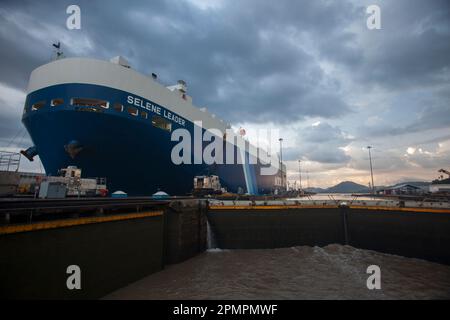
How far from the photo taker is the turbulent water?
10859 mm

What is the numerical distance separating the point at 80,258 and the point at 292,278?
10310 millimetres

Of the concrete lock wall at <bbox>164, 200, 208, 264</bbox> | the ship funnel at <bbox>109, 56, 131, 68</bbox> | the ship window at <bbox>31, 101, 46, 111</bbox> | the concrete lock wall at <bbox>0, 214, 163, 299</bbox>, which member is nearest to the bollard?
the concrete lock wall at <bbox>164, 200, 208, 264</bbox>

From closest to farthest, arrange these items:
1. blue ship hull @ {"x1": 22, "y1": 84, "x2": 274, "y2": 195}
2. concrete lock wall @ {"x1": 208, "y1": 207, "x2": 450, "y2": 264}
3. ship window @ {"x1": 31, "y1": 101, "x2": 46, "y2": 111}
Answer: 1. concrete lock wall @ {"x1": 208, "y1": 207, "x2": 450, "y2": 264}
2. blue ship hull @ {"x1": 22, "y1": 84, "x2": 274, "y2": 195}
3. ship window @ {"x1": 31, "y1": 101, "x2": 46, "y2": 111}

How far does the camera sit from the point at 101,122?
2211cm

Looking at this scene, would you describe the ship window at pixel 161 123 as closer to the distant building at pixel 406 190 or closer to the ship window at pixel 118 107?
the ship window at pixel 118 107

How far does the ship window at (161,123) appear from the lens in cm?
2691

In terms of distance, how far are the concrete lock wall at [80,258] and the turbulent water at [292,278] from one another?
0.89m

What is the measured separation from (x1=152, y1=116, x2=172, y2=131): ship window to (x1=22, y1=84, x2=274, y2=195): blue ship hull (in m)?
0.56

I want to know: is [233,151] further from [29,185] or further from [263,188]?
[29,185]

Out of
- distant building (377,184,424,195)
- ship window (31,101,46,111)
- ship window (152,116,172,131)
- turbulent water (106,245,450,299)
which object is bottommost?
turbulent water (106,245,450,299)

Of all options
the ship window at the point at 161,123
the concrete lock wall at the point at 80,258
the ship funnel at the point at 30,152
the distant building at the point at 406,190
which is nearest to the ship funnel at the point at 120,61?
the ship window at the point at 161,123
